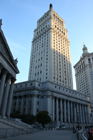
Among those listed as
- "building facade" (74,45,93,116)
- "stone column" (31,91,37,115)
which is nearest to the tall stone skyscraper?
"stone column" (31,91,37,115)

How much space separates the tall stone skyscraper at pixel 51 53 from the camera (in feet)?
267

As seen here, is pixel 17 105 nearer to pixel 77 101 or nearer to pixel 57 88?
pixel 57 88

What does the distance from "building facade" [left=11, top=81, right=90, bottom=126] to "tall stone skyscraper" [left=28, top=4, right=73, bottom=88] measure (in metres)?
12.2

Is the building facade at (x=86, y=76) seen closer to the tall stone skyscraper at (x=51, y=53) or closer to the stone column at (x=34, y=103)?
the tall stone skyscraper at (x=51, y=53)

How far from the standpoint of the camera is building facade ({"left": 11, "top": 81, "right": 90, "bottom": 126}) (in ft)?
194

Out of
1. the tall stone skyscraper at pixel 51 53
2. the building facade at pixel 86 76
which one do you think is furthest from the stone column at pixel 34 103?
the building facade at pixel 86 76

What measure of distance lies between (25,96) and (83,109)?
4210 cm

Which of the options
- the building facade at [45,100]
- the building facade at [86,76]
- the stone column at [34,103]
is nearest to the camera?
the stone column at [34,103]

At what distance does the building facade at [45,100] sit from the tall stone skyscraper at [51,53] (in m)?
12.2

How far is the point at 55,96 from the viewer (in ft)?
209

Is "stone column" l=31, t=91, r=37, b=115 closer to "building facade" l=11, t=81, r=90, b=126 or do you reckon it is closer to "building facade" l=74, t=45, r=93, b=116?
"building facade" l=11, t=81, r=90, b=126

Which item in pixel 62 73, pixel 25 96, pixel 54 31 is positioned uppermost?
pixel 54 31

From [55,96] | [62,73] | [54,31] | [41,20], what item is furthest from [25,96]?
[41,20]

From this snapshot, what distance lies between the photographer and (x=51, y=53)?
8450 centimetres
